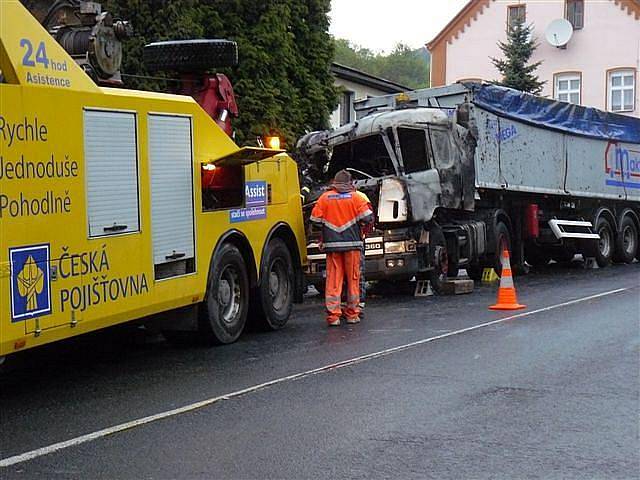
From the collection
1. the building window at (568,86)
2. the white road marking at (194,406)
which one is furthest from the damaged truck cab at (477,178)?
the building window at (568,86)

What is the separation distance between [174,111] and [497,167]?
9270 millimetres

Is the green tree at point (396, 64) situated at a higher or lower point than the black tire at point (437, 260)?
higher

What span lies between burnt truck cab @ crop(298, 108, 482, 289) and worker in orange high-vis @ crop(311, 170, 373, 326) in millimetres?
2190

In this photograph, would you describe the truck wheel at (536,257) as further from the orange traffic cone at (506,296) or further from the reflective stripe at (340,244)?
the reflective stripe at (340,244)

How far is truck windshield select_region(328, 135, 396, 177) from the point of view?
1511 centimetres

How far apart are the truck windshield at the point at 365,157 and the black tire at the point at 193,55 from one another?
5.05 meters

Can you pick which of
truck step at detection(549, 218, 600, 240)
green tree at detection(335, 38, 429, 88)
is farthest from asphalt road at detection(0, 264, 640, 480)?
green tree at detection(335, 38, 429, 88)

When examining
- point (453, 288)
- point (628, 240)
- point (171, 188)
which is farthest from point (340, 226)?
point (628, 240)

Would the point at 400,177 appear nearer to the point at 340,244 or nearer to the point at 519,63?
the point at 340,244

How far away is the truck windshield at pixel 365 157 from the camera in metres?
15.1

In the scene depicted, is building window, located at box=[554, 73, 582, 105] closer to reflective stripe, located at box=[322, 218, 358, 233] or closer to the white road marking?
reflective stripe, located at box=[322, 218, 358, 233]

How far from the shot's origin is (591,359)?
902cm

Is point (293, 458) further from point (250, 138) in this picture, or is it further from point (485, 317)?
point (250, 138)

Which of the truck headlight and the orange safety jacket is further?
the truck headlight
